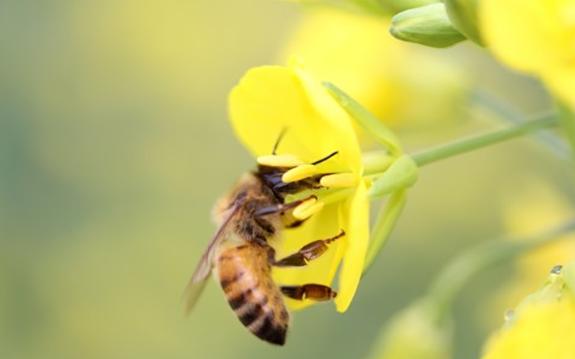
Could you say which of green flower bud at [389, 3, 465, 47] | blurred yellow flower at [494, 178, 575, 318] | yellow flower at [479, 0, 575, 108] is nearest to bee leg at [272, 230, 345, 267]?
green flower bud at [389, 3, 465, 47]

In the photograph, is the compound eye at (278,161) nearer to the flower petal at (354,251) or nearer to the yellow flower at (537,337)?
the flower petal at (354,251)

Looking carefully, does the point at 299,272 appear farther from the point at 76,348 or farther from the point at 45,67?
the point at 45,67

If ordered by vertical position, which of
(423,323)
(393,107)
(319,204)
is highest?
(319,204)

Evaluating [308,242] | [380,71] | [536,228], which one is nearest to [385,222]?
[308,242]

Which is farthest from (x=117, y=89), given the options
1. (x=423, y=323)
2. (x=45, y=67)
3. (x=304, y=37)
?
(x=423, y=323)

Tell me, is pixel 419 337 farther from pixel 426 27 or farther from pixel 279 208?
pixel 426 27

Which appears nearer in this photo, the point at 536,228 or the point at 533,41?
the point at 533,41
